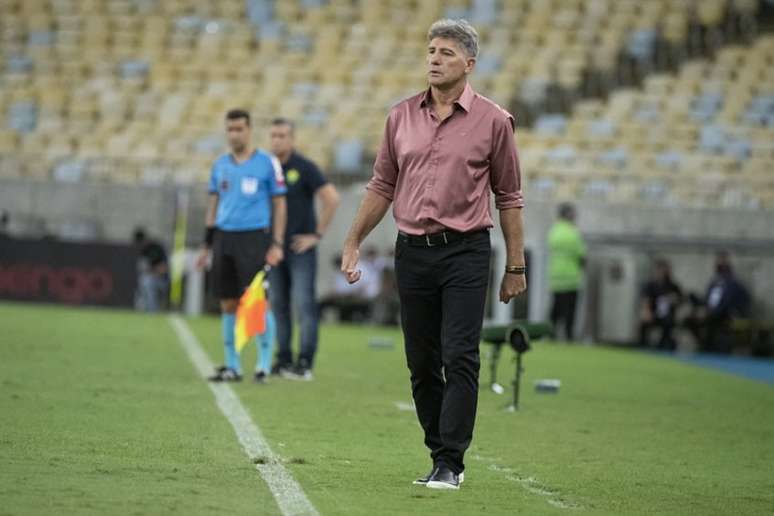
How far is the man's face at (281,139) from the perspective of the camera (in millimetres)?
14398

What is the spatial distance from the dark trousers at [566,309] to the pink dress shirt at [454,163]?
17160mm

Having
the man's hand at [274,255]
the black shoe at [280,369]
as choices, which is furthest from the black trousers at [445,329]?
the black shoe at [280,369]

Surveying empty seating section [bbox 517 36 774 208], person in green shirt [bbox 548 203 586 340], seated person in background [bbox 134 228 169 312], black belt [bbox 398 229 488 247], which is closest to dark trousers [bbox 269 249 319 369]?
black belt [bbox 398 229 488 247]

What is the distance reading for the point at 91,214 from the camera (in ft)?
95.1

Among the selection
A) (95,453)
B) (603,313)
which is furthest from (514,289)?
(603,313)

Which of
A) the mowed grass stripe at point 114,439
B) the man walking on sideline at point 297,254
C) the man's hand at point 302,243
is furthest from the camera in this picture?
the man walking on sideline at point 297,254

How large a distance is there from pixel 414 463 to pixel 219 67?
2494 cm

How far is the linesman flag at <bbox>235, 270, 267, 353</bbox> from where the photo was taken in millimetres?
13453

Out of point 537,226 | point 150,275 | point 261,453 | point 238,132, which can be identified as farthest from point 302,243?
point 537,226

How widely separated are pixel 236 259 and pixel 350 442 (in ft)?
12.8

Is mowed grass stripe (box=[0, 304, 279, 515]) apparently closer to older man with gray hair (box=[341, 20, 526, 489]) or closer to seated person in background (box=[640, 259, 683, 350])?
older man with gray hair (box=[341, 20, 526, 489])

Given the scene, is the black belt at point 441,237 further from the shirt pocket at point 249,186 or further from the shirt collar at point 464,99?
the shirt pocket at point 249,186

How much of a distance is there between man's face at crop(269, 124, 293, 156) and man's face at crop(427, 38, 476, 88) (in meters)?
6.59

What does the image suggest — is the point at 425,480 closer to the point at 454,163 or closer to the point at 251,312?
the point at 454,163
